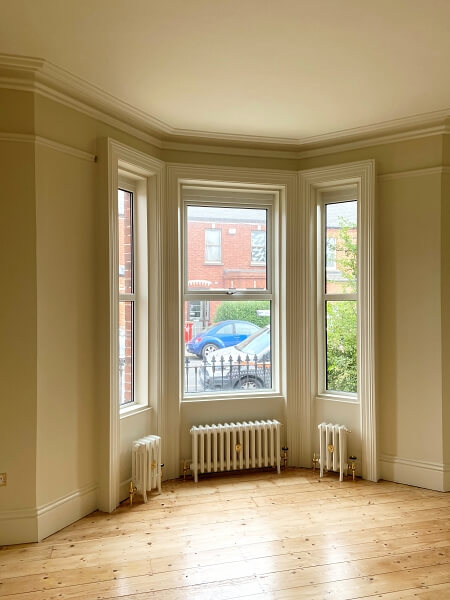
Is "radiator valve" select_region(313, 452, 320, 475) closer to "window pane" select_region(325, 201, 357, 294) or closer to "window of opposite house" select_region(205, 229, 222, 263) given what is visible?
"window pane" select_region(325, 201, 357, 294)

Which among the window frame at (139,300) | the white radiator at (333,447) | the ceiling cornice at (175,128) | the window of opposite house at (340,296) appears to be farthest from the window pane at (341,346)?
the window frame at (139,300)

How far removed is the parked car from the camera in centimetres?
425

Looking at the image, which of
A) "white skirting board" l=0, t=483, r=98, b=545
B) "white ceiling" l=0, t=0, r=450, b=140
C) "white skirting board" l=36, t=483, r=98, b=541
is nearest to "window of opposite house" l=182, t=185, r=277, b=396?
"white ceiling" l=0, t=0, r=450, b=140

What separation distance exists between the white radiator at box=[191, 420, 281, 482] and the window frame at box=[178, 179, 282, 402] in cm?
29

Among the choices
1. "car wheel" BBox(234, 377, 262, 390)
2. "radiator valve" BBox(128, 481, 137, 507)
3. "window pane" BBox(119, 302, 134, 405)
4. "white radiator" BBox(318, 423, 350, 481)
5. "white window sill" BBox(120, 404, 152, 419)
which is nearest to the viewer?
"radiator valve" BBox(128, 481, 137, 507)

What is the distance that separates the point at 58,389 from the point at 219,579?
1.55 m

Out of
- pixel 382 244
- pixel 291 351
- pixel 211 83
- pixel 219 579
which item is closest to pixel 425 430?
pixel 291 351

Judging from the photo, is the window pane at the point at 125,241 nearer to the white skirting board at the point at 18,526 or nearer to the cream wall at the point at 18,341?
the cream wall at the point at 18,341

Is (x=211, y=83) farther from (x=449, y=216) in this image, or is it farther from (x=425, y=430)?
(x=425, y=430)

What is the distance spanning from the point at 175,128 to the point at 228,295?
1539 mm

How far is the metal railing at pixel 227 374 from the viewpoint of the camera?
4.20 meters

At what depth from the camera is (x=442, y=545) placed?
2.87 metres

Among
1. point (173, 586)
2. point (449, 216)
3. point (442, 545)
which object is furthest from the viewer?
point (449, 216)

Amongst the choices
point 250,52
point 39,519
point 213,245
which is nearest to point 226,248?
point 213,245
